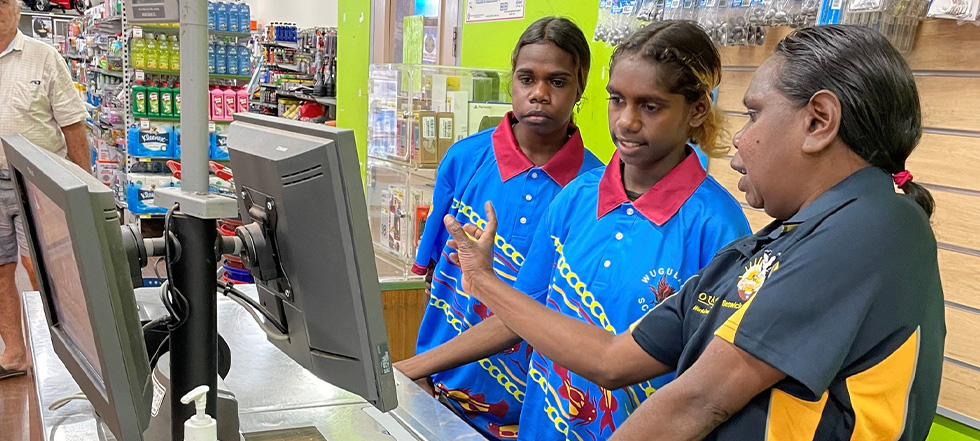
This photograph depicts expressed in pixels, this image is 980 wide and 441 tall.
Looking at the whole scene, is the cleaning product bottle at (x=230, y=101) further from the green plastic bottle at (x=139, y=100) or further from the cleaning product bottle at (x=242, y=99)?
the green plastic bottle at (x=139, y=100)

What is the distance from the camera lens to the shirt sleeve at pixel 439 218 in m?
2.33

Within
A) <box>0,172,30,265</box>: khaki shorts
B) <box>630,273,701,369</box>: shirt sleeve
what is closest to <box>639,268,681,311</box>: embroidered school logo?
<box>630,273,701,369</box>: shirt sleeve

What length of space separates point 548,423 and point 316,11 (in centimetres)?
1228

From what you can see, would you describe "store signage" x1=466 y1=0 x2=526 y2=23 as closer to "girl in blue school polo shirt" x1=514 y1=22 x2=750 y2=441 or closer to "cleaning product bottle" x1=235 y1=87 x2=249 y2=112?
"cleaning product bottle" x1=235 y1=87 x2=249 y2=112

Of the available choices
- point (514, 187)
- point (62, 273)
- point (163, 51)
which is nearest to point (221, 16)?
point (163, 51)

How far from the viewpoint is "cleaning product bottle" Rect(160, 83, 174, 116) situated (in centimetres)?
624

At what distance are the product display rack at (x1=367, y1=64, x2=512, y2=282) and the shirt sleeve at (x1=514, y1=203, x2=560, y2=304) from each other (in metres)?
1.98

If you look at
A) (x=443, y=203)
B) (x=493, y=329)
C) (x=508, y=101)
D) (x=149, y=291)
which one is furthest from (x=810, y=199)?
(x=508, y=101)

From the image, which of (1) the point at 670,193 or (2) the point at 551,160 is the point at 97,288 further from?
(2) the point at 551,160

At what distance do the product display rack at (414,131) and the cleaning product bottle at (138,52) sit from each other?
8.48 ft

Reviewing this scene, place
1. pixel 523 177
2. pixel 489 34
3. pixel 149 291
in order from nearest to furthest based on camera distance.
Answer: pixel 149 291 → pixel 523 177 → pixel 489 34

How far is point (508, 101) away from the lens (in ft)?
14.2

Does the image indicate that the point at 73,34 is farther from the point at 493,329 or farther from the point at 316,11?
the point at 493,329

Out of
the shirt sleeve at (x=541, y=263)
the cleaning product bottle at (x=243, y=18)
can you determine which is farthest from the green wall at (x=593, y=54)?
the cleaning product bottle at (x=243, y=18)
